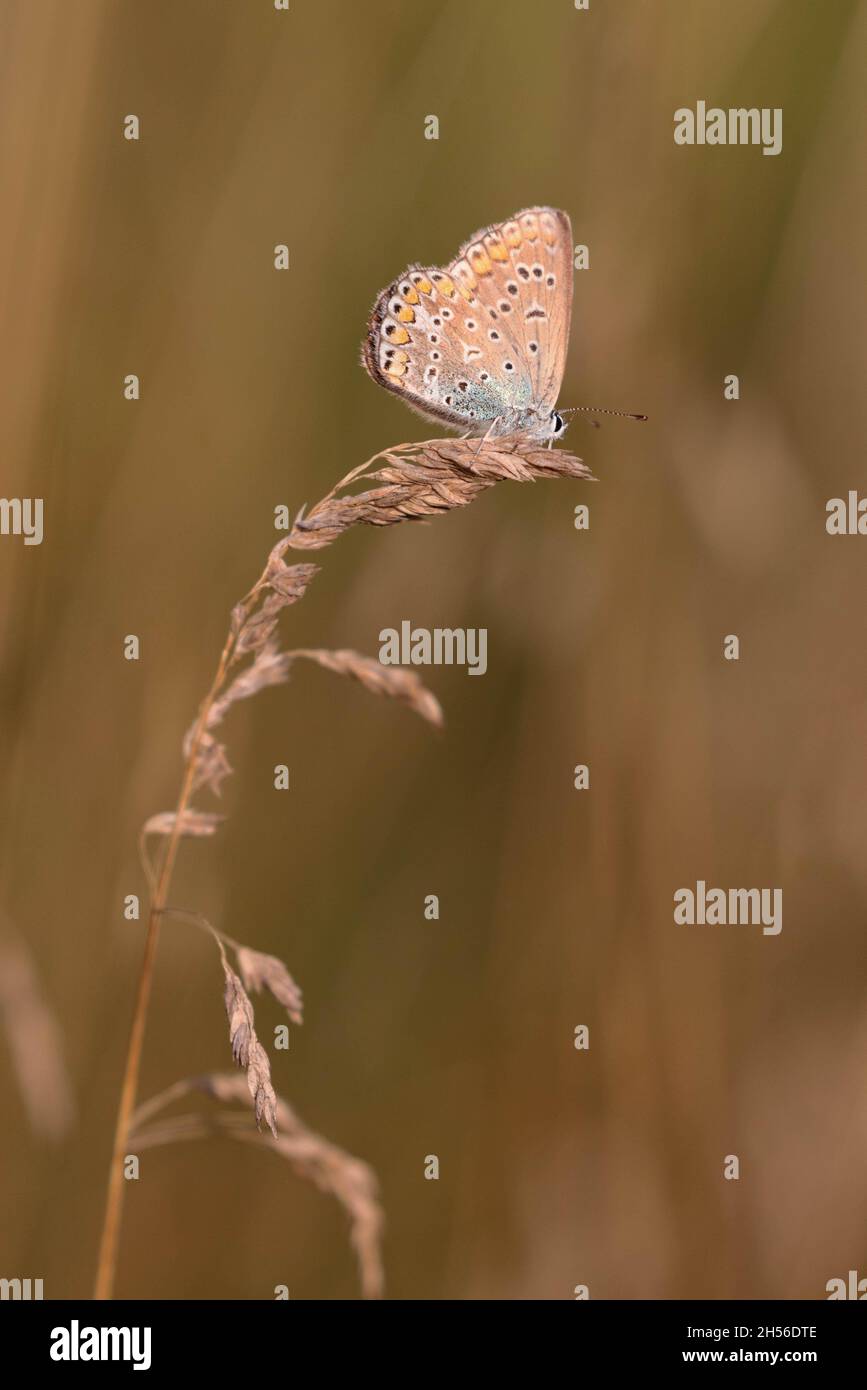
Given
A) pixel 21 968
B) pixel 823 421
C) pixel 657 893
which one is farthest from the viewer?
pixel 823 421

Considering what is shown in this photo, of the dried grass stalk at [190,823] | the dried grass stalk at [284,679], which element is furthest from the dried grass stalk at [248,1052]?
the dried grass stalk at [190,823]

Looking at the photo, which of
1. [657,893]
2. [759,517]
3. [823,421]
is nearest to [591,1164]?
[657,893]

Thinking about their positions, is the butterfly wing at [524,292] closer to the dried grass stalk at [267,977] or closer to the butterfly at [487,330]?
the butterfly at [487,330]

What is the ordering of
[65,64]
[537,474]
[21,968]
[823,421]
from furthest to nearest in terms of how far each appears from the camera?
[823,421], [65,64], [21,968], [537,474]

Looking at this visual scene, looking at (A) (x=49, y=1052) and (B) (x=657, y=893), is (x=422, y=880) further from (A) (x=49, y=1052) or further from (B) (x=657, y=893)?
(A) (x=49, y=1052)

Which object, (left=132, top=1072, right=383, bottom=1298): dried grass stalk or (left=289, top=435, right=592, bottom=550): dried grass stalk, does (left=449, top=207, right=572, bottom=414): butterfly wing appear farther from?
(left=132, top=1072, right=383, bottom=1298): dried grass stalk

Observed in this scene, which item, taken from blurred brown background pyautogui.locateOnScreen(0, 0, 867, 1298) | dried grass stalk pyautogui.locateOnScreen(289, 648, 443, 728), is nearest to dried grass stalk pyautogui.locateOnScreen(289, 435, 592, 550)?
dried grass stalk pyautogui.locateOnScreen(289, 648, 443, 728)

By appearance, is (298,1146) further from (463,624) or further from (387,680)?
(463,624)
